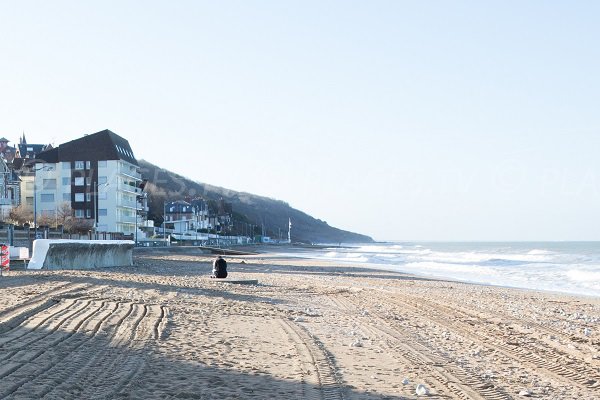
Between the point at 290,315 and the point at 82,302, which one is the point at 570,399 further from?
the point at 82,302

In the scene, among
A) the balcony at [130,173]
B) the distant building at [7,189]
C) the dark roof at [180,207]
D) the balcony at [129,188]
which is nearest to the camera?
the distant building at [7,189]

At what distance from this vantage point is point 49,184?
288ft

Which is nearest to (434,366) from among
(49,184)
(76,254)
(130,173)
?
(76,254)

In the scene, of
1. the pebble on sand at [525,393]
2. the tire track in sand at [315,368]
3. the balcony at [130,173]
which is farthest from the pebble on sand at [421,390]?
the balcony at [130,173]

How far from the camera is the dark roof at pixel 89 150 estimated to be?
8769cm

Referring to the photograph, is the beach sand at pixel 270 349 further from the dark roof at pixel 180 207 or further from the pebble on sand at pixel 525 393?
the dark roof at pixel 180 207

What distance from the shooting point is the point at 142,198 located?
100 meters

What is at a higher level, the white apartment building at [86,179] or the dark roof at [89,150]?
the dark roof at [89,150]

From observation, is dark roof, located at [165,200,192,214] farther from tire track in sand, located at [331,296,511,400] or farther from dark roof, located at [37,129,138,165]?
tire track in sand, located at [331,296,511,400]

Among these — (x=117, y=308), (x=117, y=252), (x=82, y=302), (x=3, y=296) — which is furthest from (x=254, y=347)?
(x=117, y=252)

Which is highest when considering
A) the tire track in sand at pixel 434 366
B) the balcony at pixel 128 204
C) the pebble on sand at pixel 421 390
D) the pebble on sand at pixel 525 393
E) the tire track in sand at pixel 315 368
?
the balcony at pixel 128 204

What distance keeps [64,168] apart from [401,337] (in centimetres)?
8322

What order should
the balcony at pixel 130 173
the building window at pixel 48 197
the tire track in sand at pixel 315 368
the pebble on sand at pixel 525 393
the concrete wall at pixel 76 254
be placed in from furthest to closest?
1. the balcony at pixel 130 173
2. the building window at pixel 48 197
3. the concrete wall at pixel 76 254
4. the pebble on sand at pixel 525 393
5. the tire track in sand at pixel 315 368

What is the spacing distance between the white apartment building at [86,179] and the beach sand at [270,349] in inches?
2790
